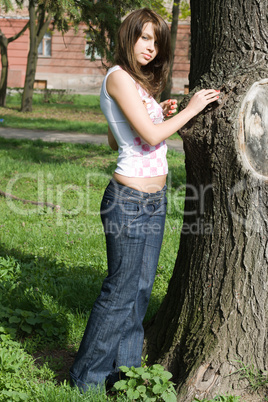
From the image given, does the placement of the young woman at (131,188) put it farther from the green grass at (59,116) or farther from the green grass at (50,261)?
the green grass at (59,116)

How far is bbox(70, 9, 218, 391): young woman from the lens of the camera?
2.35 meters

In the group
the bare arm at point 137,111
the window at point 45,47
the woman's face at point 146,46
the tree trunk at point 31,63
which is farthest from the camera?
the window at point 45,47

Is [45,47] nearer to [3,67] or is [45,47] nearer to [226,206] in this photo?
[3,67]

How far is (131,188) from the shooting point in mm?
2436

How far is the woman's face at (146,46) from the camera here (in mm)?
2385

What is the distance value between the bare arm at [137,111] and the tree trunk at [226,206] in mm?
172

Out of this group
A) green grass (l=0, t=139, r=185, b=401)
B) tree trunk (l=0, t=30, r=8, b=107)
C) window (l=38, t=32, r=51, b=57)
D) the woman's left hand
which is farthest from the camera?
window (l=38, t=32, r=51, b=57)

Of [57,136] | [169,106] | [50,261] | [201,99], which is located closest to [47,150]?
[57,136]

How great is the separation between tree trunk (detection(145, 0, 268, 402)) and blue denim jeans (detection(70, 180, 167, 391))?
24cm

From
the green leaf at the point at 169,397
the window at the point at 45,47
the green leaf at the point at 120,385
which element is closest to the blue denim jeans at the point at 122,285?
the green leaf at the point at 120,385

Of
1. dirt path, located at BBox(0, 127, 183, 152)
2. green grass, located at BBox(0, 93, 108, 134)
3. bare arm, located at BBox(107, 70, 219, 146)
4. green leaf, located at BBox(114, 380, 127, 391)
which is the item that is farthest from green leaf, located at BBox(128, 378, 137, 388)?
green grass, located at BBox(0, 93, 108, 134)

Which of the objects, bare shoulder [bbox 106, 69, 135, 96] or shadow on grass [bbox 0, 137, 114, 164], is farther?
shadow on grass [bbox 0, 137, 114, 164]

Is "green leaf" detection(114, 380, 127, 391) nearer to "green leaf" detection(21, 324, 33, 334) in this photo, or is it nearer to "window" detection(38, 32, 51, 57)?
"green leaf" detection(21, 324, 33, 334)

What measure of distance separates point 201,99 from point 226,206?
0.55m
